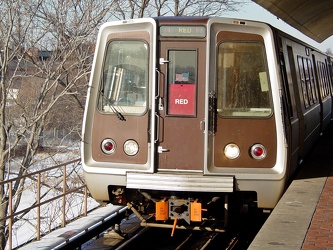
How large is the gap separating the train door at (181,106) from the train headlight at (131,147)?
0.97ft

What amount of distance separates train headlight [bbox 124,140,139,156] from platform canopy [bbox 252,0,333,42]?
10.6 m

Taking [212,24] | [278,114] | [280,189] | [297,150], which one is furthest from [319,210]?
[212,24]

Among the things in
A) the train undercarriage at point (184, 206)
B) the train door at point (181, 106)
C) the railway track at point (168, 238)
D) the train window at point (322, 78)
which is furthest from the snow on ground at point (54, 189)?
the train window at point (322, 78)

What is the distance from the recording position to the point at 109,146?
8383mm

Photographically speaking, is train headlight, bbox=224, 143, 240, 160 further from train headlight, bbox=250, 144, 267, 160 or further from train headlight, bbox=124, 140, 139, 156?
train headlight, bbox=124, 140, 139, 156

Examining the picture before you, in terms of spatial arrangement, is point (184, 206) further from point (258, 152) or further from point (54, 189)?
point (54, 189)

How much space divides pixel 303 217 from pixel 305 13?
62.2 feet

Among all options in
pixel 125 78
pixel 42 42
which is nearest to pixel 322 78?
pixel 42 42

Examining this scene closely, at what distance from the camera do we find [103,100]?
8500mm

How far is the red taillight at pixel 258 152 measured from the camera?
8109mm

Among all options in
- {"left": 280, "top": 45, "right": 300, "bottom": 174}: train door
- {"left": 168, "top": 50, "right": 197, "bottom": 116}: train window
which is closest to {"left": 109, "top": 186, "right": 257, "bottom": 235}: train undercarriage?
{"left": 280, "top": 45, "right": 300, "bottom": 174}: train door

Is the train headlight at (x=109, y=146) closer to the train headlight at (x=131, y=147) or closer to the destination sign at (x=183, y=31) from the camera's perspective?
the train headlight at (x=131, y=147)

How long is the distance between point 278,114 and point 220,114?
734 mm

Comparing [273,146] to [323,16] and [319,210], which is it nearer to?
[319,210]
